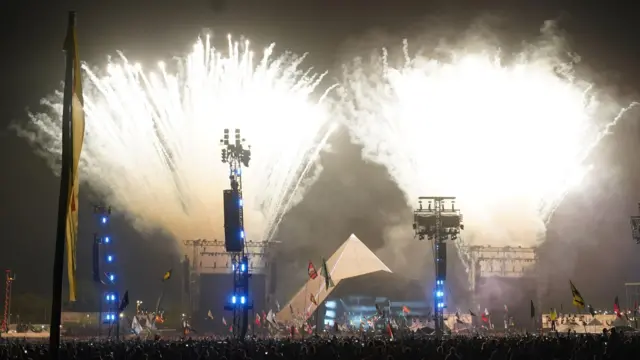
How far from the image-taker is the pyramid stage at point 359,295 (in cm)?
6894

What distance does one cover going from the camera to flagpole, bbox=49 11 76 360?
47.1ft

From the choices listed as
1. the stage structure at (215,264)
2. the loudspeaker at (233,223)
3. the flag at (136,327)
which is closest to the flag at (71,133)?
the loudspeaker at (233,223)

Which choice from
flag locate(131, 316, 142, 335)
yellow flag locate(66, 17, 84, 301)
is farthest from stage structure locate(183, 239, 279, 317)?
yellow flag locate(66, 17, 84, 301)

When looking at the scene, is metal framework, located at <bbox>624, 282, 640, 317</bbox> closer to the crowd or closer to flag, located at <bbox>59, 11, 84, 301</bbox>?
the crowd

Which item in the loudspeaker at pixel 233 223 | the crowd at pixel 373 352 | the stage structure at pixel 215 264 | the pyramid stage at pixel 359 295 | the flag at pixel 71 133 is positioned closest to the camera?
the flag at pixel 71 133

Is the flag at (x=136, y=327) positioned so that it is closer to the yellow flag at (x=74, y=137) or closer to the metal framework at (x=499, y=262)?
the metal framework at (x=499, y=262)

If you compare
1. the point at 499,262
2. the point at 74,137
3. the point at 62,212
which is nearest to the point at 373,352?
the point at 62,212

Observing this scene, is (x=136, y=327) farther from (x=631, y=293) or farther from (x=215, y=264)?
(x=631, y=293)

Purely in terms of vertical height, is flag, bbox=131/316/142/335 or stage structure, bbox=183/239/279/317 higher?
stage structure, bbox=183/239/279/317

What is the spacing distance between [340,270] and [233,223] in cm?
3140

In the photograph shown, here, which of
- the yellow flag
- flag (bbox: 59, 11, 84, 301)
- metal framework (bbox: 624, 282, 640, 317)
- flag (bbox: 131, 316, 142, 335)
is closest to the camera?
flag (bbox: 59, 11, 84, 301)

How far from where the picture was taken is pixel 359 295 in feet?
230

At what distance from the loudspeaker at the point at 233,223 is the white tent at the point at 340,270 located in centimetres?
2716

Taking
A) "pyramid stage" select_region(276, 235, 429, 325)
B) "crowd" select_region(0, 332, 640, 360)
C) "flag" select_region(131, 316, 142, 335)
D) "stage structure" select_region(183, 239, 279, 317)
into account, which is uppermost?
A: "stage structure" select_region(183, 239, 279, 317)
